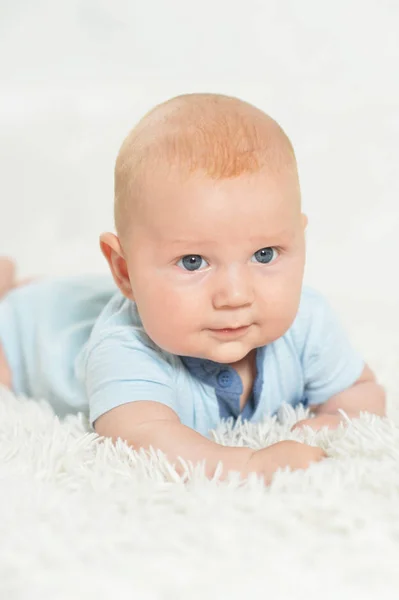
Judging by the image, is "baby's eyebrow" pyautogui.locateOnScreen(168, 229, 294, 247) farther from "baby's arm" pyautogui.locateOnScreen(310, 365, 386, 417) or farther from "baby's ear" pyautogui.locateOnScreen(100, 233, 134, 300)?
"baby's arm" pyautogui.locateOnScreen(310, 365, 386, 417)

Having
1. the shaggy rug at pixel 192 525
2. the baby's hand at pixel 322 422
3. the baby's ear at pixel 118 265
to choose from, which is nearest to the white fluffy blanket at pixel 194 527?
the shaggy rug at pixel 192 525

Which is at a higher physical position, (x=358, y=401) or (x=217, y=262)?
(x=217, y=262)

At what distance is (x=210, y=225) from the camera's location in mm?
1057

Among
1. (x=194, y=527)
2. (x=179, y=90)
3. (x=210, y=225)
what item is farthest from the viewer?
(x=179, y=90)

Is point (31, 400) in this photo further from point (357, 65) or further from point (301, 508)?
point (357, 65)

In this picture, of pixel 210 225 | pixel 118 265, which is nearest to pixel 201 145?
pixel 210 225

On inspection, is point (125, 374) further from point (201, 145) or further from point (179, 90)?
point (179, 90)

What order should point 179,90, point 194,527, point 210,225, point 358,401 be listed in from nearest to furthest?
point 194,527, point 210,225, point 358,401, point 179,90

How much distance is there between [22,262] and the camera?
2.23 meters

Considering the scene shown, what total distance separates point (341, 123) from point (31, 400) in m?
1.29

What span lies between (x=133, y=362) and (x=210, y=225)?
0.80ft

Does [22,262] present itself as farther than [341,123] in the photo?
No

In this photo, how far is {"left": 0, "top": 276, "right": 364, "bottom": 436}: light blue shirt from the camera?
1.21 meters

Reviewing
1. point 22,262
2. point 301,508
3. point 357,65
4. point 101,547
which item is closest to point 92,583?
point 101,547
